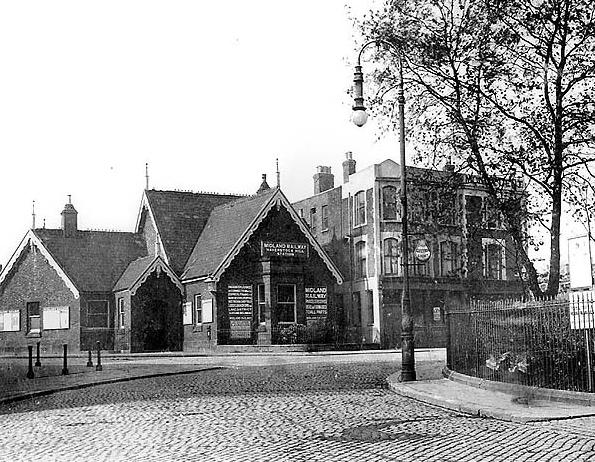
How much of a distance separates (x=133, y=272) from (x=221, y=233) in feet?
16.4

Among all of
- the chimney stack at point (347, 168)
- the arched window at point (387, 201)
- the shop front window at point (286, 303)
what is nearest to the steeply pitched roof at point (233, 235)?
the shop front window at point (286, 303)

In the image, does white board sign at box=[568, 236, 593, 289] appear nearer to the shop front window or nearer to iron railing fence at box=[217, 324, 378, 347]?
iron railing fence at box=[217, 324, 378, 347]

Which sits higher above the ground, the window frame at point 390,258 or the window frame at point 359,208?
the window frame at point 359,208

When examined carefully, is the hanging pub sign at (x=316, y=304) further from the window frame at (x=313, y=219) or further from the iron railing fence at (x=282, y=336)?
the window frame at (x=313, y=219)

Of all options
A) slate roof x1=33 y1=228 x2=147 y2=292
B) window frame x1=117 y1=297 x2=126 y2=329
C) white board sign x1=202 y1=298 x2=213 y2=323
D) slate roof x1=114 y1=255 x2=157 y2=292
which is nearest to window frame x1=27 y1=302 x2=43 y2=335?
slate roof x1=33 y1=228 x2=147 y2=292

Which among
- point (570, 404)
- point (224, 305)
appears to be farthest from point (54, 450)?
point (224, 305)

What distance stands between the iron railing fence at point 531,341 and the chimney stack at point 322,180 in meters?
36.8

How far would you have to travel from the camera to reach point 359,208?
50.2 metres

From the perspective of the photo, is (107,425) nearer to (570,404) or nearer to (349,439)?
(349,439)

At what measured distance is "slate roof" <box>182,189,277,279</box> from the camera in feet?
142

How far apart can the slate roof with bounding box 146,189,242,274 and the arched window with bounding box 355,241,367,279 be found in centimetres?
844

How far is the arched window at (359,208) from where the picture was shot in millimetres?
49719

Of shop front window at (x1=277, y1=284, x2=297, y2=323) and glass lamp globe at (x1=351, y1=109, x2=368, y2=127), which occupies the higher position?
glass lamp globe at (x1=351, y1=109, x2=368, y2=127)

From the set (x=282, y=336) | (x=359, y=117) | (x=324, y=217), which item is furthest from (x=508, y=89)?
(x=324, y=217)
